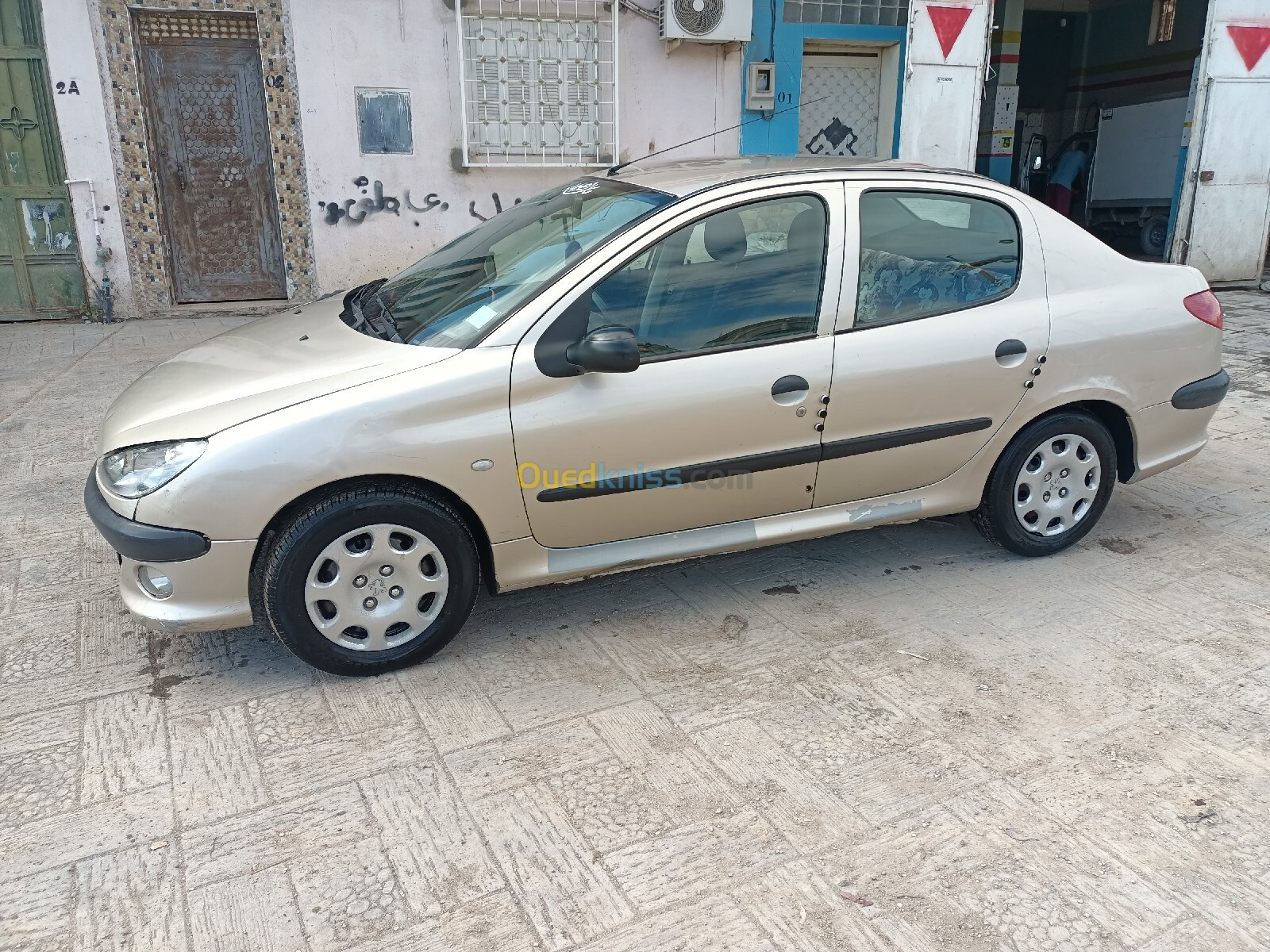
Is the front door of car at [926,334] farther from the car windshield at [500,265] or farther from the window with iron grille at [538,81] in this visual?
the window with iron grille at [538,81]

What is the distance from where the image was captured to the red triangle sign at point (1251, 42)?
10180 mm

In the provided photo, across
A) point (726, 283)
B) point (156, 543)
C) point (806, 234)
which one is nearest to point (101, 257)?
point (156, 543)

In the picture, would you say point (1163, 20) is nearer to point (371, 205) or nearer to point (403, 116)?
point (403, 116)

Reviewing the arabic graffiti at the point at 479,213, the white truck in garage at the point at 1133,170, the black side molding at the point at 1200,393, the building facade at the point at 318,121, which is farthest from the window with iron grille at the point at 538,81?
the white truck in garage at the point at 1133,170

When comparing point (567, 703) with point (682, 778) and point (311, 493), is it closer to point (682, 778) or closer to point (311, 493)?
point (682, 778)

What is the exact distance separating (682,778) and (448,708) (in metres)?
0.79

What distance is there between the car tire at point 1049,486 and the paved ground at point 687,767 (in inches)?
5.4

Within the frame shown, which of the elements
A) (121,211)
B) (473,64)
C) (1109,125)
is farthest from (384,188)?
(1109,125)

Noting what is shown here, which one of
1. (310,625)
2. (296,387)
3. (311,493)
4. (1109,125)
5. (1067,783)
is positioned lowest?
(1067,783)

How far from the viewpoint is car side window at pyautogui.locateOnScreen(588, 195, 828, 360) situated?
323cm

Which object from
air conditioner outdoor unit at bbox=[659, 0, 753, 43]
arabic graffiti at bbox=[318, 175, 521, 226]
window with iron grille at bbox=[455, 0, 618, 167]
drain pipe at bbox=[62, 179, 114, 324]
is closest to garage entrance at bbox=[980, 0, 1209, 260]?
air conditioner outdoor unit at bbox=[659, 0, 753, 43]

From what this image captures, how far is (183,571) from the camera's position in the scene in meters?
2.90

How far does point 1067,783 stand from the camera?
267 cm

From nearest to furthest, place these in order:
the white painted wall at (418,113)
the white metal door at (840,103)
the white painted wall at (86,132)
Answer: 1. the white painted wall at (86,132)
2. the white painted wall at (418,113)
3. the white metal door at (840,103)
